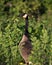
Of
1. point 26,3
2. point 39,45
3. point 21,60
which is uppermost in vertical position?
point 39,45

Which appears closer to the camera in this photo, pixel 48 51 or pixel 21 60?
pixel 48 51

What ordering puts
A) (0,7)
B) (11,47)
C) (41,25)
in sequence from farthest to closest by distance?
1. (0,7)
2. (41,25)
3. (11,47)

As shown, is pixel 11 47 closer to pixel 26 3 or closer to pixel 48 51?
pixel 48 51

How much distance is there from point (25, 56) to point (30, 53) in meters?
0.13

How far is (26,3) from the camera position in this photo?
69.7ft

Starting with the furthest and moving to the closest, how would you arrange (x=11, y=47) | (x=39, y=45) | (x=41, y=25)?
(x=41, y=25) < (x=11, y=47) < (x=39, y=45)

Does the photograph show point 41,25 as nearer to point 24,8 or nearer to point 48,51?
point 48,51

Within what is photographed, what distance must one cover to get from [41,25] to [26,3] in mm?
11389

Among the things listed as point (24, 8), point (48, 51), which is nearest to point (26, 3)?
point (24, 8)

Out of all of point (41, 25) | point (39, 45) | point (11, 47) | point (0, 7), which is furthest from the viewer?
point (0, 7)

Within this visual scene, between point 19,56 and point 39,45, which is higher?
point 39,45

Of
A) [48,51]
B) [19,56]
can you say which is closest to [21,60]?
[19,56]

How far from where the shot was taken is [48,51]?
8.52 m

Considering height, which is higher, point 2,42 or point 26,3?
point 2,42
